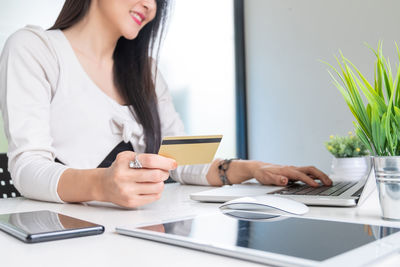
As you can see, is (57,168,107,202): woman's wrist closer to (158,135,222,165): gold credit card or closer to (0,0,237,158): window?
(158,135,222,165): gold credit card

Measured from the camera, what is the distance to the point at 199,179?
1.26 meters

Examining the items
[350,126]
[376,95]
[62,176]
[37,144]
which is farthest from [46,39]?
[350,126]

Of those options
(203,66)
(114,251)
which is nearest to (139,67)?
(114,251)

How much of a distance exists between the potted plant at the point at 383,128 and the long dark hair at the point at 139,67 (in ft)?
2.64

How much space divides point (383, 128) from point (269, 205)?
199 mm

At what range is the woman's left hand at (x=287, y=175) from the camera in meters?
1.03

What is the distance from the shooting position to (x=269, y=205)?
65 cm

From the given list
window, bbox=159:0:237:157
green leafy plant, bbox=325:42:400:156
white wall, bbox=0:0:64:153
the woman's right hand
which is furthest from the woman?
window, bbox=159:0:237:157

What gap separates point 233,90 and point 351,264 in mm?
2889

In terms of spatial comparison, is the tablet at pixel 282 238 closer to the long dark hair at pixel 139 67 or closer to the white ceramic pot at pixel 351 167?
the long dark hair at pixel 139 67

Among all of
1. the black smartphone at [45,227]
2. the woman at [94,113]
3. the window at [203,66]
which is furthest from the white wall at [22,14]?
the black smartphone at [45,227]

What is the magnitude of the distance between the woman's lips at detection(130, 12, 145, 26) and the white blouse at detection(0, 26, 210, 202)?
22 centimetres

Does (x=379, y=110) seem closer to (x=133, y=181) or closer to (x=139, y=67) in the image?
(x=133, y=181)

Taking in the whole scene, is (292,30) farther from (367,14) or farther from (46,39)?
(46,39)
